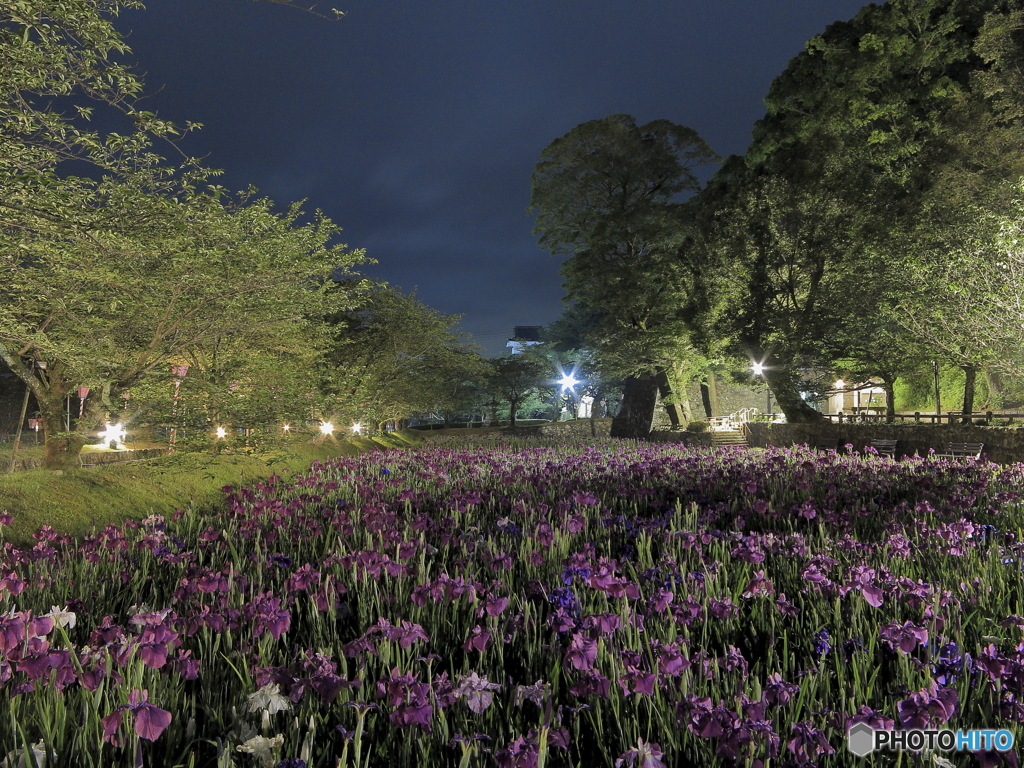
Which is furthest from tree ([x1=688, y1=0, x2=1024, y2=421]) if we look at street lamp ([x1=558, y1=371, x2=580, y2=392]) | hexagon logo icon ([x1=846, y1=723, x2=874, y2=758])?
street lamp ([x1=558, y1=371, x2=580, y2=392])

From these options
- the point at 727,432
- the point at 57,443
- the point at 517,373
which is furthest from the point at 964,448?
the point at 517,373

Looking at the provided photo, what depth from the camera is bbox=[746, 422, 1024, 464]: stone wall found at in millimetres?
12468

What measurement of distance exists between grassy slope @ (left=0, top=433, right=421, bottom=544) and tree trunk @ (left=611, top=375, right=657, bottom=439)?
2459 centimetres

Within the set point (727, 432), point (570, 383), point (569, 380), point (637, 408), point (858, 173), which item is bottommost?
point (727, 432)

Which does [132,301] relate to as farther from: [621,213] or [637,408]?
[637,408]

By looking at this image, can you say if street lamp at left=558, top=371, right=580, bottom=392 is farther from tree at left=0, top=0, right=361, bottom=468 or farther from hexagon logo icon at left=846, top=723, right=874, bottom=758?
hexagon logo icon at left=846, top=723, right=874, bottom=758

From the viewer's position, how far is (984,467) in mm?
6840

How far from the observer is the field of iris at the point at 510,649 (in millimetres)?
1416

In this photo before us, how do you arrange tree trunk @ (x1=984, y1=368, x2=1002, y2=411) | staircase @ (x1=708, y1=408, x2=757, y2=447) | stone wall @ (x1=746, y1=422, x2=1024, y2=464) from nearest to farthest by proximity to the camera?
stone wall @ (x1=746, y1=422, x2=1024, y2=464), tree trunk @ (x1=984, y1=368, x2=1002, y2=411), staircase @ (x1=708, y1=408, x2=757, y2=447)

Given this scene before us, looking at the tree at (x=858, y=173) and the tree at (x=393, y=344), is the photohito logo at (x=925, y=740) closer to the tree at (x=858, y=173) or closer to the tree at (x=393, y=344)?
the tree at (x=858, y=173)

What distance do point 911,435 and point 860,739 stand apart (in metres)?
17.0

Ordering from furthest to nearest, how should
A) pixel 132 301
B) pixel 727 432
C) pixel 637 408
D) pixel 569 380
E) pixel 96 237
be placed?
pixel 569 380
pixel 637 408
pixel 727 432
pixel 132 301
pixel 96 237

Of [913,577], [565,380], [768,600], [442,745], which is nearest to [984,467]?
[913,577]

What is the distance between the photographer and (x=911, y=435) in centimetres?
1523
